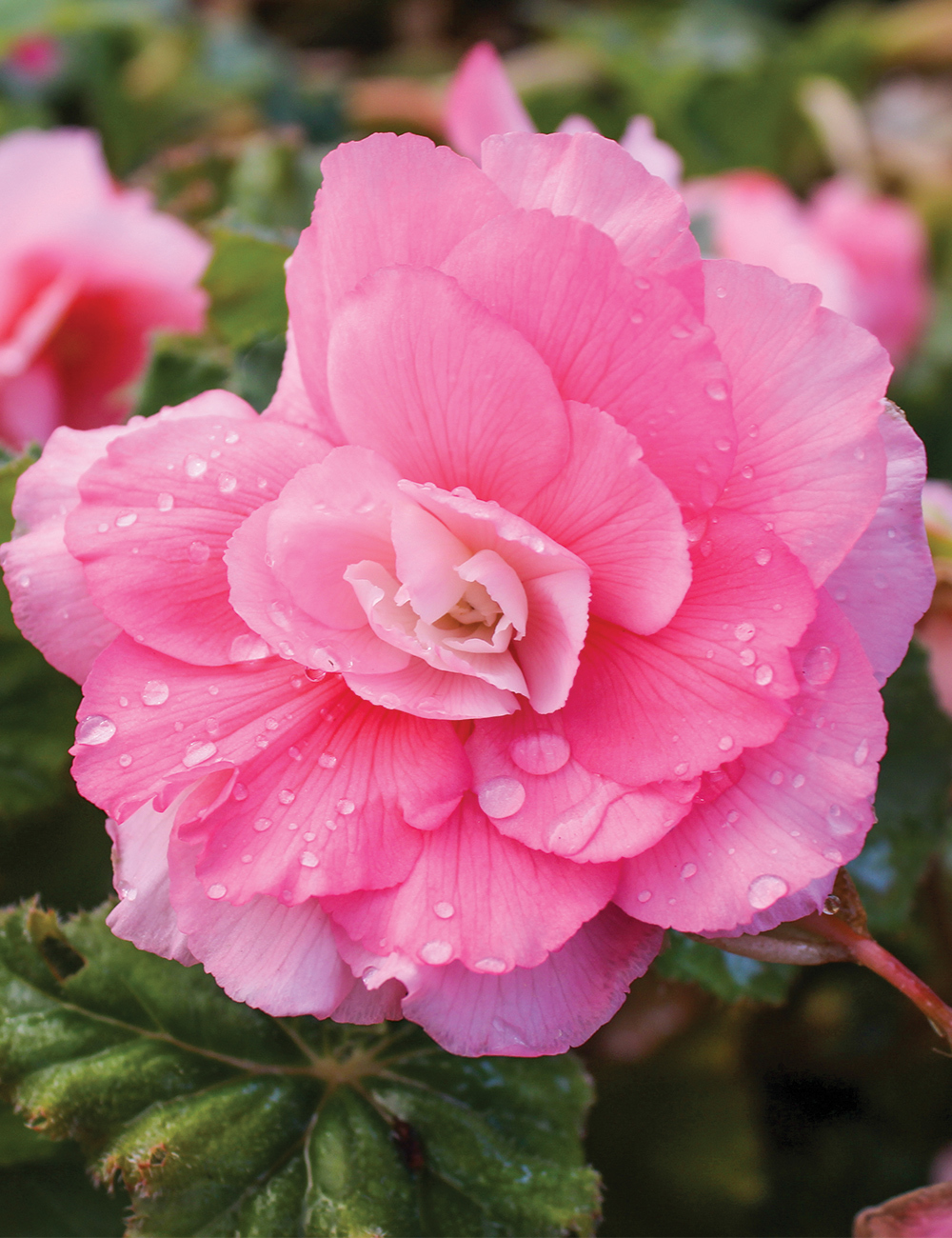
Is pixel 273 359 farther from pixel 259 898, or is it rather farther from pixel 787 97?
pixel 787 97

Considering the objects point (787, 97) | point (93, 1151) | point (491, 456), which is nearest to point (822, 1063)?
point (93, 1151)

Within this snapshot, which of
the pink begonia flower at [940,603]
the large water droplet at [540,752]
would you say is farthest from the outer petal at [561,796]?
the pink begonia flower at [940,603]

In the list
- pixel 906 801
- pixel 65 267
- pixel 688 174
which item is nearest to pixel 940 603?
pixel 906 801

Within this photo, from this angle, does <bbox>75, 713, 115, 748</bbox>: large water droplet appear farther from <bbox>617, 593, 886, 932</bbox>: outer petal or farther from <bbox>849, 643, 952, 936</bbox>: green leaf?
<bbox>849, 643, 952, 936</bbox>: green leaf

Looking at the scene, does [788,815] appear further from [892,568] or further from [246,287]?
[246,287]

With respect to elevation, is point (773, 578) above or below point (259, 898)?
above

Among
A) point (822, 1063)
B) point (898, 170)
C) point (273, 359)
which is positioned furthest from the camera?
point (898, 170)
